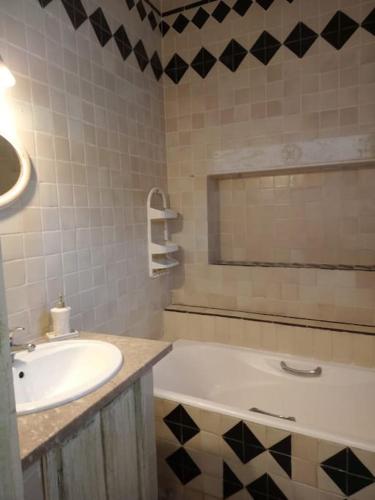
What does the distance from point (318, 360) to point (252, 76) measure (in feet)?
6.02

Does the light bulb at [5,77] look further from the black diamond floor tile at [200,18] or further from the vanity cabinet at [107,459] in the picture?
the black diamond floor tile at [200,18]

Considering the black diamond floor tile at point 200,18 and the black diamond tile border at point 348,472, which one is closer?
the black diamond tile border at point 348,472

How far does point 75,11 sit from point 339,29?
4.77ft

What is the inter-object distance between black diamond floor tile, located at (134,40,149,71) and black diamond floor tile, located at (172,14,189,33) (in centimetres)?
36

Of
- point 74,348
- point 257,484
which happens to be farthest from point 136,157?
point 257,484

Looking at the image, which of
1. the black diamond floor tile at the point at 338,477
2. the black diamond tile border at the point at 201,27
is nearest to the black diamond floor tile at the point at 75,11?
the black diamond tile border at the point at 201,27

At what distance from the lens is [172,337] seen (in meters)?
2.48

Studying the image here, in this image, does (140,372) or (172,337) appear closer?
(140,372)

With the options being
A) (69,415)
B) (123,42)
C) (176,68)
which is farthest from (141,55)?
(69,415)

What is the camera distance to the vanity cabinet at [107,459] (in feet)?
2.64

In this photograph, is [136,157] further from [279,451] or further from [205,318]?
[279,451]

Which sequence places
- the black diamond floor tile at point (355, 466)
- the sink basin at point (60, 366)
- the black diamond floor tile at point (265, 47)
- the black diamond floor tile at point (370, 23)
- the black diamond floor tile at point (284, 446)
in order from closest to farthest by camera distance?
1. the sink basin at point (60, 366)
2. the black diamond floor tile at point (355, 466)
3. the black diamond floor tile at point (284, 446)
4. the black diamond floor tile at point (370, 23)
5. the black diamond floor tile at point (265, 47)

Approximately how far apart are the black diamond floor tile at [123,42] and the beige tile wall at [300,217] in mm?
1055

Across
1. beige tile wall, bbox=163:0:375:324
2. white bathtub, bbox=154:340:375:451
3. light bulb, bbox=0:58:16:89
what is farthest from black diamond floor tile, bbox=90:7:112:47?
white bathtub, bbox=154:340:375:451
